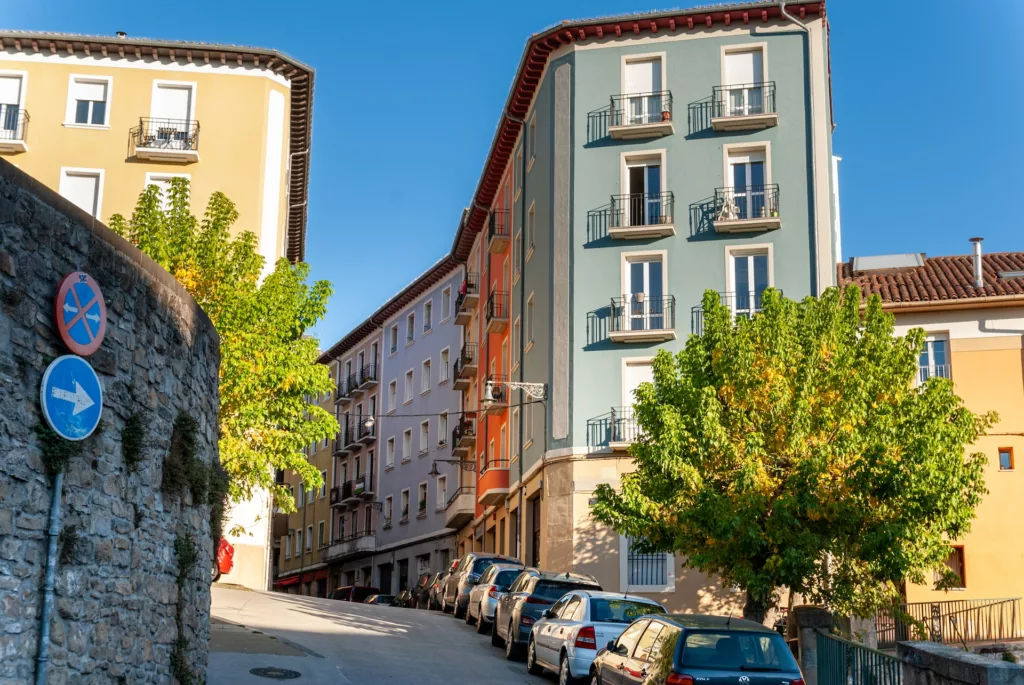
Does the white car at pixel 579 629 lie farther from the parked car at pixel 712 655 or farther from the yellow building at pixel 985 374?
the yellow building at pixel 985 374

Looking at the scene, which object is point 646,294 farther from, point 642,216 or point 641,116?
point 641,116

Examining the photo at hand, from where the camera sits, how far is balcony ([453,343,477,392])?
51.8 m

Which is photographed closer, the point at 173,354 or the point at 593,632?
the point at 173,354

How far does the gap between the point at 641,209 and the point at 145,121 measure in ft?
57.7

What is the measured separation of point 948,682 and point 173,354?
7.72 m

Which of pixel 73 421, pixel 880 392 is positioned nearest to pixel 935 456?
pixel 880 392

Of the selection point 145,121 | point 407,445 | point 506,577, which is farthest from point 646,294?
point 407,445

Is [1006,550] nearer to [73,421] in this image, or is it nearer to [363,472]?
[73,421]

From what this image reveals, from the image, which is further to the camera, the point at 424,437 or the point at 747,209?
the point at 424,437

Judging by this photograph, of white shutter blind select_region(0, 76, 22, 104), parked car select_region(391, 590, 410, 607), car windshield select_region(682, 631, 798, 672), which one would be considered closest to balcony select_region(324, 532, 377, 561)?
parked car select_region(391, 590, 410, 607)

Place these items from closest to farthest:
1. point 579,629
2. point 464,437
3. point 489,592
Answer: point 579,629
point 489,592
point 464,437

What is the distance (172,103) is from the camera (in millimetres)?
43000

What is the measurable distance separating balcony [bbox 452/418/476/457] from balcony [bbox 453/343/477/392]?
1815 mm

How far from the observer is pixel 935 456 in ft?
78.3
